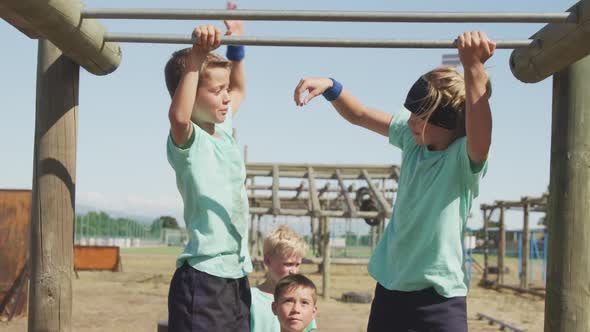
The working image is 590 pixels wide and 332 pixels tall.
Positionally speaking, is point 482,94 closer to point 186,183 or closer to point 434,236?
point 434,236

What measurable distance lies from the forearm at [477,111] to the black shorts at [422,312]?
51 cm

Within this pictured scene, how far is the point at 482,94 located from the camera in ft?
7.55

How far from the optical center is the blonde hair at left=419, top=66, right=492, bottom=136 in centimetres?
245

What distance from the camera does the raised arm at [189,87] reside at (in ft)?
7.97

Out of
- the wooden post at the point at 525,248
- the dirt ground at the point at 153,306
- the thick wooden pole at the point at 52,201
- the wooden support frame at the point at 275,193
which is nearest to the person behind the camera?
the thick wooden pole at the point at 52,201

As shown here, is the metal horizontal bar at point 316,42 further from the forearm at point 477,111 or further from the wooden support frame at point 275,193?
the wooden support frame at point 275,193

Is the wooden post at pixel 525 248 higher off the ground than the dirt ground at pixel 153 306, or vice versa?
the wooden post at pixel 525 248

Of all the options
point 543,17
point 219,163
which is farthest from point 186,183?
point 543,17

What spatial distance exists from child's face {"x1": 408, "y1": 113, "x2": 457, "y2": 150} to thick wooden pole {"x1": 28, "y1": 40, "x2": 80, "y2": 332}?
131cm

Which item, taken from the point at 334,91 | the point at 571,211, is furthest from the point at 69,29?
the point at 571,211

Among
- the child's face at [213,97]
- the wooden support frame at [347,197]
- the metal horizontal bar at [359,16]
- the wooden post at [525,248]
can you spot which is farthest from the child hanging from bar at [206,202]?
the wooden post at [525,248]

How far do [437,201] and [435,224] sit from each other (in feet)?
0.25

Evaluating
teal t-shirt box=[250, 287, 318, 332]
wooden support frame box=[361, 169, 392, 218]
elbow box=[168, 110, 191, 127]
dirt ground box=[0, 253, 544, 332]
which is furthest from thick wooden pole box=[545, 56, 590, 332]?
wooden support frame box=[361, 169, 392, 218]

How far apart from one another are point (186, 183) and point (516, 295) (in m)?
15.0
